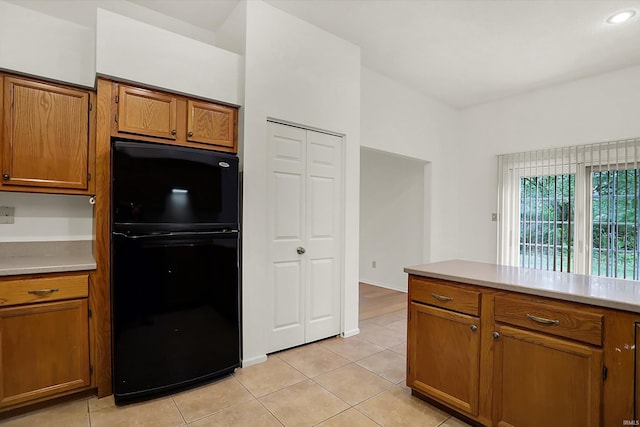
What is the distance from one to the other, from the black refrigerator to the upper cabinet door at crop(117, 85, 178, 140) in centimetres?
20

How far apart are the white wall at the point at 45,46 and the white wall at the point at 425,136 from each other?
8.86 feet

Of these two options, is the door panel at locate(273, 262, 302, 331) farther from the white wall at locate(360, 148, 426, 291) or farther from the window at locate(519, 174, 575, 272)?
the window at locate(519, 174, 575, 272)

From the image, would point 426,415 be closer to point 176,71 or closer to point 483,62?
point 176,71

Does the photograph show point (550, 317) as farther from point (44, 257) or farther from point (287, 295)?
point (44, 257)

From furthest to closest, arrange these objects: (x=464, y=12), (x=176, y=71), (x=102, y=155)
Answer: (x=464, y=12)
(x=176, y=71)
(x=102, y=155)

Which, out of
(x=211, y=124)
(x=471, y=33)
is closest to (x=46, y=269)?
(x=211, y=124)

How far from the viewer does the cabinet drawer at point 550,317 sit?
143 centimetres

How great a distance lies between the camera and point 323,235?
3.12 m

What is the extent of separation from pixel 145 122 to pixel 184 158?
1.37 ft

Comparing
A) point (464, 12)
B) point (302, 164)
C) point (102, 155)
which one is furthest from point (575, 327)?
point (102, 155)

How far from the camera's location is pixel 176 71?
2.36 meters

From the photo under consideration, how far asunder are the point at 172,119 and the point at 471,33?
9.40 ft

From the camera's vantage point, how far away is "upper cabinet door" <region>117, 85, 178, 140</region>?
86.3 inches

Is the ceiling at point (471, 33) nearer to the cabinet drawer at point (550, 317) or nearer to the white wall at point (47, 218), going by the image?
the white wall at point (47, 218)
